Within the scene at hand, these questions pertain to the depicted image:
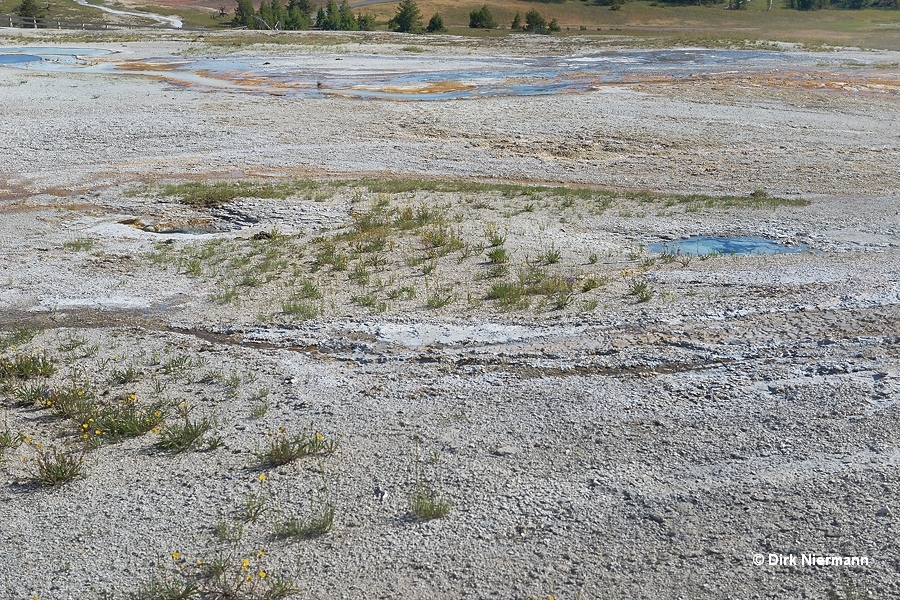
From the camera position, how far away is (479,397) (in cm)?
775

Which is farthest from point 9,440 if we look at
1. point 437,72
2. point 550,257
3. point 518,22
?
point 518,22

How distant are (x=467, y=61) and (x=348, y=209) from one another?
3710 centimetres

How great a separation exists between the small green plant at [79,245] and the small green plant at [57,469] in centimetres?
708

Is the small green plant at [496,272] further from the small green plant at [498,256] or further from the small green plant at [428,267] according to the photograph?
the small green plant at [428,267]

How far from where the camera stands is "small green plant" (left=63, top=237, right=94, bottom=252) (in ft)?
42.5

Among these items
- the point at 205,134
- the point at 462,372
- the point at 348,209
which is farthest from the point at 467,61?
the point at 462,372

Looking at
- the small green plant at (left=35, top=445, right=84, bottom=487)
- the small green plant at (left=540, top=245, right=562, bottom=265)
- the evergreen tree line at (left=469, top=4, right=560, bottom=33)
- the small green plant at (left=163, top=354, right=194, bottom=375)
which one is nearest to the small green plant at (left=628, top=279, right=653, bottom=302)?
the small green plant at (left=540, top=245, right=562, bottom=265)

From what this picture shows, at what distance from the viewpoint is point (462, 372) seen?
8.31 metres

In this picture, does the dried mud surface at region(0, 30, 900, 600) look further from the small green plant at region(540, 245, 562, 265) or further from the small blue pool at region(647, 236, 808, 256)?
the small blue pool at region(647, 236, 808, 256)

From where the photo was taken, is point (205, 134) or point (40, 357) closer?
point (40, 357)

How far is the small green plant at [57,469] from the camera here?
20.6ft

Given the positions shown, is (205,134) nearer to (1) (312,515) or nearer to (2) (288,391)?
(2) (288,391)

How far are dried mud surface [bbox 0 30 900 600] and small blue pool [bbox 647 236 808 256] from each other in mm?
483

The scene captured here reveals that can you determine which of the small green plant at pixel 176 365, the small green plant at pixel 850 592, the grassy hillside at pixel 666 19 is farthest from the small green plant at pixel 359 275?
the grassy hillside at pixel 666 19
